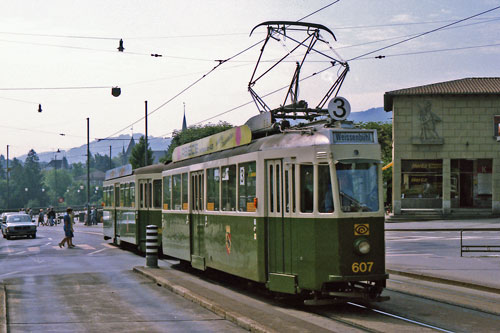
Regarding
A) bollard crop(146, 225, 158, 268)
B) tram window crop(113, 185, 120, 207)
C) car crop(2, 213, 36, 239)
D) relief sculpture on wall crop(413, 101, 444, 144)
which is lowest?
car crop(2, 213, 36, 239)

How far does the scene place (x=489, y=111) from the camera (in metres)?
52.1

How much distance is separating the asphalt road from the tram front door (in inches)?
54.0

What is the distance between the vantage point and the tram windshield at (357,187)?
1180 centimetres

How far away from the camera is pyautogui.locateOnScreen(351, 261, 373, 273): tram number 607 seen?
1170cm

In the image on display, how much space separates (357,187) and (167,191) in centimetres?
938

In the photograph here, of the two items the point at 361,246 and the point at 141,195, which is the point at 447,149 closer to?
the point at 141,195

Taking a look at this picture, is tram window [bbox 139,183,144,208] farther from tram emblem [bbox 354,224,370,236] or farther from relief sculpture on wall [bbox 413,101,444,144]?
relief sculpture on wall [bbox 413,101,444,144]

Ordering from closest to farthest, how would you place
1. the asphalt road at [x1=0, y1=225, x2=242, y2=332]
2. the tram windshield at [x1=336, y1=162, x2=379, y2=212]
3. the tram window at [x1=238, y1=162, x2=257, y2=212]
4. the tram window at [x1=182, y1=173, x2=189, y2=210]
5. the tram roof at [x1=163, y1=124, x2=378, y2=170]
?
the asphalt road at [x1=0, y1=225, x2=242, y2=332], the tram windshield at [x1=336, y1=162, x2=379, y2=212], the tram roof at [x1=163, y1=124, x2=378, y2=170], the tram window at [x1=238, y1=162, x2=257, y2=212], the tram window at [x1=182, y1=173, x2=189, y2=210]

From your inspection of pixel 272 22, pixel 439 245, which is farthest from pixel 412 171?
pixel 272 22

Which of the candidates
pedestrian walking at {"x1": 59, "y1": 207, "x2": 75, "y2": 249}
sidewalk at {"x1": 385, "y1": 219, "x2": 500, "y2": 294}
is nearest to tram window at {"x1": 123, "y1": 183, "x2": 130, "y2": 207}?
pedestrian walking at {"x1": 59, "y1": 207, "x2": 75, "y2": 249}

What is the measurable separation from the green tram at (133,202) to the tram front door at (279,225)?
1035cm

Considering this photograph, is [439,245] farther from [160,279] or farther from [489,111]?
[489,111]

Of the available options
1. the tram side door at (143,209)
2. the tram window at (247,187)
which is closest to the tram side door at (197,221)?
the tram window at (247,187)

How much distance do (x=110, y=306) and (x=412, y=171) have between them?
42.9 meters
